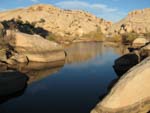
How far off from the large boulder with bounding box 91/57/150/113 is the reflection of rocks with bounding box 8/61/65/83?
1535 centimetres

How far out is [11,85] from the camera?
75.1ft

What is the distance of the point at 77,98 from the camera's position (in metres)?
21.8

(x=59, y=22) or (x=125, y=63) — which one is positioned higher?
(x=59, y=22)

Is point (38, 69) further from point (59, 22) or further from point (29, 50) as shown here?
point (59, 22)

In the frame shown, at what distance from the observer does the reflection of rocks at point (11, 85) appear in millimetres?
22141

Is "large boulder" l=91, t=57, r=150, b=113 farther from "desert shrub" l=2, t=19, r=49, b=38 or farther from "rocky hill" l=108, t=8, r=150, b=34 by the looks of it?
"rocky hill" l=108, t=8, r=150, b=34

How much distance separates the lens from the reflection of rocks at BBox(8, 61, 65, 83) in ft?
103

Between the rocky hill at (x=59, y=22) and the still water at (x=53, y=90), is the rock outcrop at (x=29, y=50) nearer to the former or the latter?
the still water at (x=53, y=90)

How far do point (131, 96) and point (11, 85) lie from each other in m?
11.6

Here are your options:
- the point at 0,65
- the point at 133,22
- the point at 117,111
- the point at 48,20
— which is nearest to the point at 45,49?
the point at 0,65

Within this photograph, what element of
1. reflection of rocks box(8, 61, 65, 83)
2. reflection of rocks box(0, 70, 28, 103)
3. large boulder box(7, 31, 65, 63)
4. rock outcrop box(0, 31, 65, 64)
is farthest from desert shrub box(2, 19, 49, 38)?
reflection of rocks box(0, 70, 28, 103)

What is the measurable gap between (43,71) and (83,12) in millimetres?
115632

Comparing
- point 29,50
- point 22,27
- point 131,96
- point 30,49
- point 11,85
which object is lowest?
point 11,85

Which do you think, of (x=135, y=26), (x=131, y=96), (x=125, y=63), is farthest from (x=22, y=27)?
(x=131, y=96)
